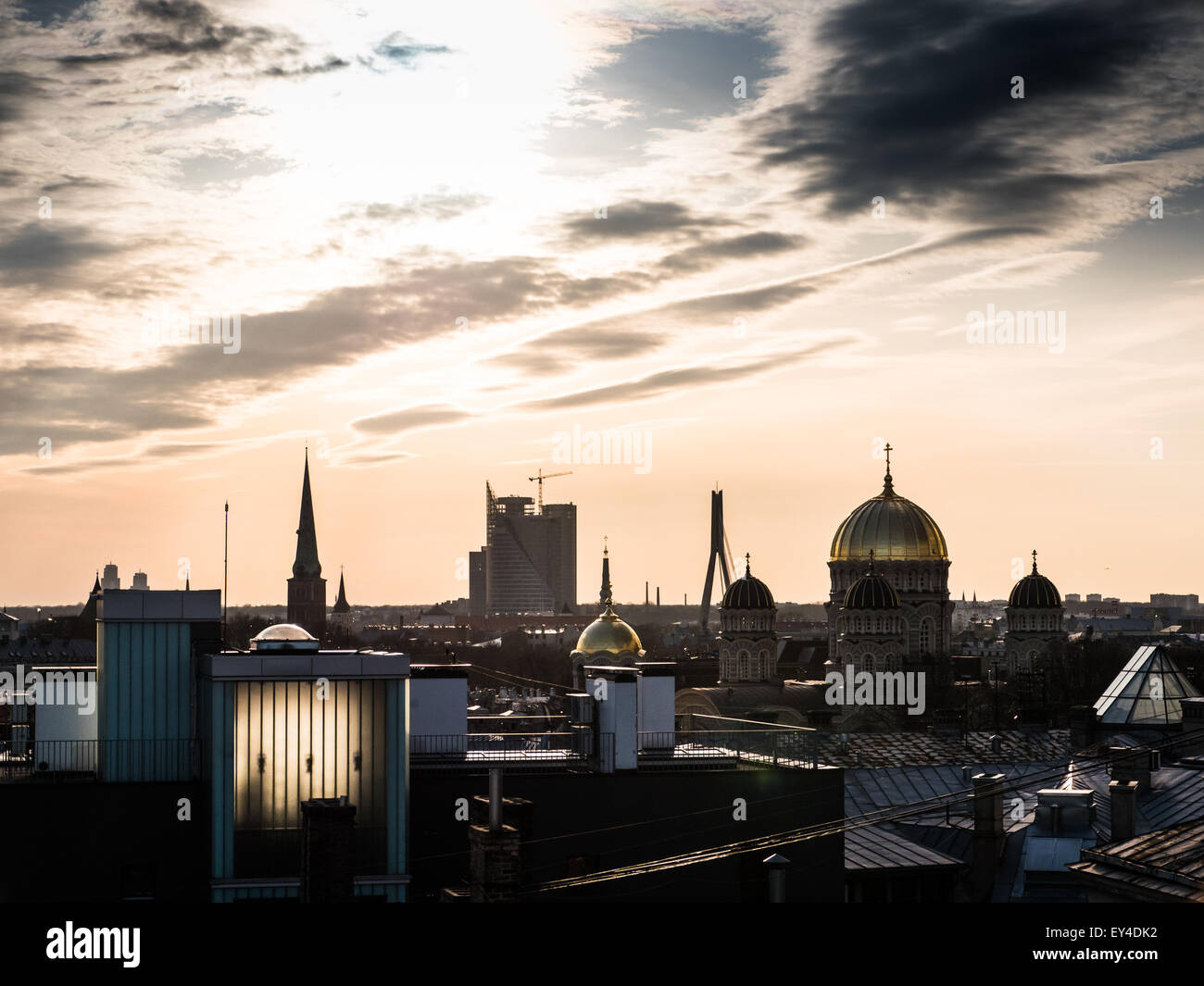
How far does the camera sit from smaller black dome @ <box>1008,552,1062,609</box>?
125 metres

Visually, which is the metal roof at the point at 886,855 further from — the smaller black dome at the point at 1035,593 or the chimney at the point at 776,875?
the smaller black dome at the point at 1035,593

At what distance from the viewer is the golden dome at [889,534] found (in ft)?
388

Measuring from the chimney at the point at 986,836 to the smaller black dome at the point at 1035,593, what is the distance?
299 feet

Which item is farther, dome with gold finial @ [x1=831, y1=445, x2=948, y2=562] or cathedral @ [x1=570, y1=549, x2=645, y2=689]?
dome with gold finial @ [x1=831, y1=445, x2=948, y2=562]

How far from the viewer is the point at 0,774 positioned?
28578mm

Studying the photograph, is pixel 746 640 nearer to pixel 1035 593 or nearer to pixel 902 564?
pixel 902 564

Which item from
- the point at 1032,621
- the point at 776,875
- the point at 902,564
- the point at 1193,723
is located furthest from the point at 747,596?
the point at 776,875

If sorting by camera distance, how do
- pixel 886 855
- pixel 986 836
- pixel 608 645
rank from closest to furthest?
pixel 886 855, pixel 986 836, pixel 608 645

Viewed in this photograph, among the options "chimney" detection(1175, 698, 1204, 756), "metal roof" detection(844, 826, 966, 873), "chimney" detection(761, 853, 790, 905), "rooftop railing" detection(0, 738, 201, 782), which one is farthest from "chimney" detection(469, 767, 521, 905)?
"chimney" detection(1175, 698, 1204, 756)

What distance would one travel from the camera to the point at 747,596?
367 feet

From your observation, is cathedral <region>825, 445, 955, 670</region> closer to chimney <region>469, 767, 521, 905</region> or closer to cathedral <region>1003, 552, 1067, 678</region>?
cathedral <region>1003, 552, 1067, 678</region>

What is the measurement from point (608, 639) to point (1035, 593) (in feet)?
183

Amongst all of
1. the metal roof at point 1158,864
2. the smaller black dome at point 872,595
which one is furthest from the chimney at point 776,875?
the smaller black dome at point 872,595
